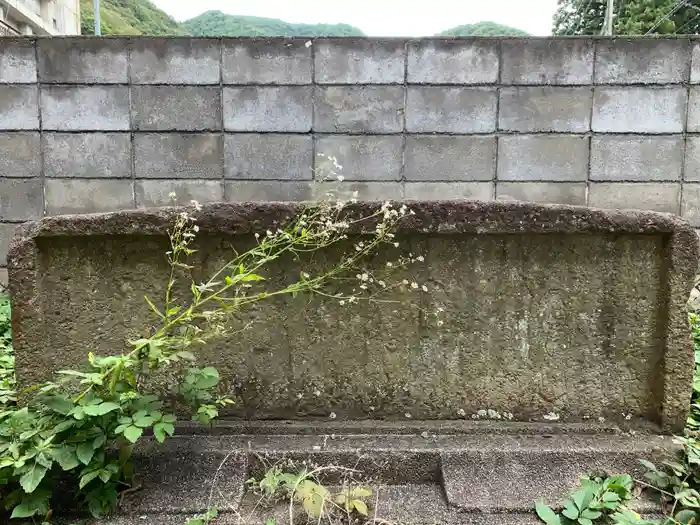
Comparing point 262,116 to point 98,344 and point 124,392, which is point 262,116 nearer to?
point 98,344

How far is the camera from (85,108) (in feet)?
11.0

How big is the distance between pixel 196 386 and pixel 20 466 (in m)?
0.53

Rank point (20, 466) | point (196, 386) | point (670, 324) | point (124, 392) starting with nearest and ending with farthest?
point (20, 466) < point (124, 392) < point (196, 386) < point (670, 324)

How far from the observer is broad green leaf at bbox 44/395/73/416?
1.52 m

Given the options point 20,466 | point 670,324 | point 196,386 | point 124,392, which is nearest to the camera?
point 20,466

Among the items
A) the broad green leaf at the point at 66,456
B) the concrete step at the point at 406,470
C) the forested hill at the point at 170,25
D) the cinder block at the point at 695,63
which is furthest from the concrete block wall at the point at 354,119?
the forested hill at the point at 170,25

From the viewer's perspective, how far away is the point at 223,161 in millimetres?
3387

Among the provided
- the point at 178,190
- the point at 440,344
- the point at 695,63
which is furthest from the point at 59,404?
the point at 695,63

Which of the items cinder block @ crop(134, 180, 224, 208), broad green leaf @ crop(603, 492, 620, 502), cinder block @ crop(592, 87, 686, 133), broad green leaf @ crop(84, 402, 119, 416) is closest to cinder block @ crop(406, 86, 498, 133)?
cinder block @ crop(592, 87, 686, 133)

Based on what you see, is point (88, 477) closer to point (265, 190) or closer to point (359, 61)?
point (265, 190)

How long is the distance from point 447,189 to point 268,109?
134 centimetres

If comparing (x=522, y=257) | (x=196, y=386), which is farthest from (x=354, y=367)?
(x=522, y=257)

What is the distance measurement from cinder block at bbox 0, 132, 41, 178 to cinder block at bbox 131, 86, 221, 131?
2.41 ft

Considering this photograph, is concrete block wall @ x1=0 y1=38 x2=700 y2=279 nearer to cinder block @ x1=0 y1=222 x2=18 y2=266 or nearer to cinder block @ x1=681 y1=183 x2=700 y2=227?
cinder block @ x1=681 y1=183 x2=700 y2=227
